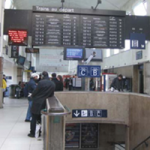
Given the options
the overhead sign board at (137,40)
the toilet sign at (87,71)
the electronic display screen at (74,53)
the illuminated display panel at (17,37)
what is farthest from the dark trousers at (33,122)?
the overhead sign board at (137,40)

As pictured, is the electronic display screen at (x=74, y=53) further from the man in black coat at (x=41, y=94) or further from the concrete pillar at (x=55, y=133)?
the concrete pillar at (x=55, y=133)

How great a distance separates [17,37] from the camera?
8.58 m

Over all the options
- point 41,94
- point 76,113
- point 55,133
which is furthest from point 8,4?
point 55,133

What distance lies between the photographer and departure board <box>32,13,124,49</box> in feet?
28.8

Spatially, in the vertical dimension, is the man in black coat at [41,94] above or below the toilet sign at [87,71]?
below

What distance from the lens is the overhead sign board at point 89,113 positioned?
6504 millimetres

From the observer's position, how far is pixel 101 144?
7.52 m

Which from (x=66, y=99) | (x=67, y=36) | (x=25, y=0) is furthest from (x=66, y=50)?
(x=25, y=0)

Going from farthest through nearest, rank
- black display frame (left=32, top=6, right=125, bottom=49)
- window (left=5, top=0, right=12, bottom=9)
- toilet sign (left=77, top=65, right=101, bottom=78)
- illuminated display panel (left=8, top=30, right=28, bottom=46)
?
window (left=5, top=0, right=12, bottom=9) → black display frame (left=32, top=6, right=125, bottom=49) → illuminated display panel (left=8, top=30, right=28, bottom=46) → toilet sign (left=77, top=65, right=101, bottom=78)

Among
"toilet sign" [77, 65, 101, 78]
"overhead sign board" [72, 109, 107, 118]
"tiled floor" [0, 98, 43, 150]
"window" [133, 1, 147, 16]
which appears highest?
"window" [133, 1, 147, 16]

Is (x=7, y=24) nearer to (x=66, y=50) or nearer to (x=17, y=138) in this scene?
(x=66, y=50)

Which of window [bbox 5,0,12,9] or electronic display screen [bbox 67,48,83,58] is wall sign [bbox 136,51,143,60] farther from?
window [bbox 5,0,12,9]

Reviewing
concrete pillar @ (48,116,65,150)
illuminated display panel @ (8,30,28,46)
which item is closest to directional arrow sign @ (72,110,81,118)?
concrete pillar @ (48,116,65,150)

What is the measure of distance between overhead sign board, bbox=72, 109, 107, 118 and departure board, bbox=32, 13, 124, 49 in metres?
3.29
